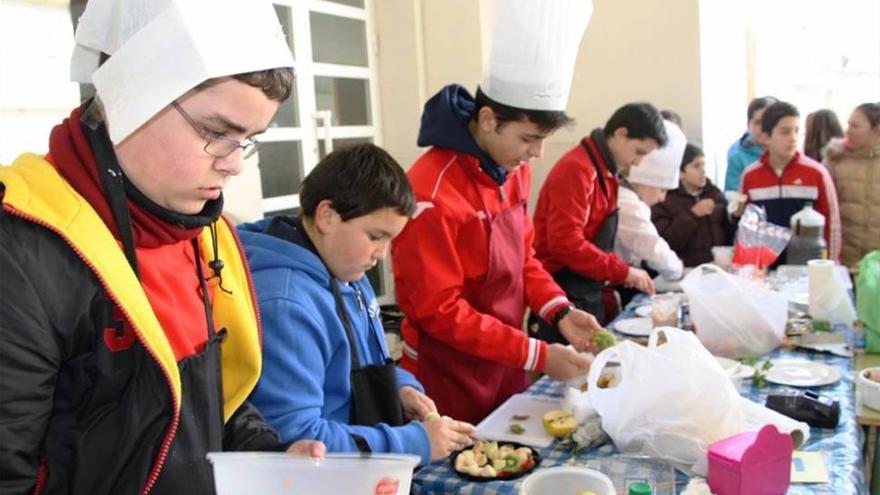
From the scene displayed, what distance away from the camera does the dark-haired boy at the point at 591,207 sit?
290 centimetres

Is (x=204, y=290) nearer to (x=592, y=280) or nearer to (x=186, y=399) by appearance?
(x=186, y=399)

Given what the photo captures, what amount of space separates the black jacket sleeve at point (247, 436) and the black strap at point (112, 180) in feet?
1.15

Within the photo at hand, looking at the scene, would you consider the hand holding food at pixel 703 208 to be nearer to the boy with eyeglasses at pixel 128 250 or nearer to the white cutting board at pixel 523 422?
the white cutting board at pixel 523 422

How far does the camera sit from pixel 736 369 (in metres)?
1.99

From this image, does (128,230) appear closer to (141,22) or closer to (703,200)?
(141,22)

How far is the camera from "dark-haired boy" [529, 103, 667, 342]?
290 centimetres

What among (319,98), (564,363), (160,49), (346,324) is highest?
(319,98)

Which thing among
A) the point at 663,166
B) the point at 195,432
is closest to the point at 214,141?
the point at 195,432

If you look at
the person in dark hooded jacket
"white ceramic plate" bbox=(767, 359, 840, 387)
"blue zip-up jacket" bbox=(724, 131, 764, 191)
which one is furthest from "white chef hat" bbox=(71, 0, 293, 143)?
"blue zip-up jacket" bbox=(724, 131, 764, 191)

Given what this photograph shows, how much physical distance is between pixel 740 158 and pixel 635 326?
266 cm

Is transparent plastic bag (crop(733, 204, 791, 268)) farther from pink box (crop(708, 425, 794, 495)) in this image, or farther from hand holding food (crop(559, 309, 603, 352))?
pink box (crop(708, 425, 794, 495))

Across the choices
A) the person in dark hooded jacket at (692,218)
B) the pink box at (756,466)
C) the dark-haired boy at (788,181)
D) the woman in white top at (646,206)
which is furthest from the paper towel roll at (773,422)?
the dark-haired boy at (788,181)

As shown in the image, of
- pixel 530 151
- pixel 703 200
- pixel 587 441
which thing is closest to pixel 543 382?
pixel 587 441

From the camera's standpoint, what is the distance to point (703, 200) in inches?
166
